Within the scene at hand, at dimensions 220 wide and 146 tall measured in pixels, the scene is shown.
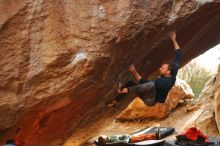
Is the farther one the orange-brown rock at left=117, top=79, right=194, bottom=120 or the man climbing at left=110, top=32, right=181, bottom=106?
the orange-brown rock at left=117, top=79, right=194, bottom=120

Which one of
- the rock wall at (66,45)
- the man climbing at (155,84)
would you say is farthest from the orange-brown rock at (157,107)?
the rock wall at (66,45)

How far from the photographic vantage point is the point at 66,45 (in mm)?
6023

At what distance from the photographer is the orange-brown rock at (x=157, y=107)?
1762cm

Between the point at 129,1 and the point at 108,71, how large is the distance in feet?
4.27

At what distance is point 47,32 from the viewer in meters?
5.95

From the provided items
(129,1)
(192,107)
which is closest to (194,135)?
(129,1)

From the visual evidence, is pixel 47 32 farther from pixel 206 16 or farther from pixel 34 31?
pixel 206 16

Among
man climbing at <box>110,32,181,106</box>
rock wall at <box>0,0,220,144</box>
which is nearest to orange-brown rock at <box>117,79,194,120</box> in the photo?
man climbing at <box>110,32,181,106</box>

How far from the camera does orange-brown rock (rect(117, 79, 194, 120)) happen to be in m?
17.6

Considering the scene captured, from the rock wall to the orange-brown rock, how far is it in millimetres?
10669

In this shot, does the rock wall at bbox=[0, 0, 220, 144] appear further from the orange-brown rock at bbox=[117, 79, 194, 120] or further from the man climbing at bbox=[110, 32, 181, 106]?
the orange-brown rock at bbox=[117, 79, 194, 120]

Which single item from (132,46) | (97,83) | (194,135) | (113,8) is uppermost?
(113,8)

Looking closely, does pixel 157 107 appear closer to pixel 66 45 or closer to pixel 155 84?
pixel 155 84

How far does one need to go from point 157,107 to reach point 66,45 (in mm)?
11991
